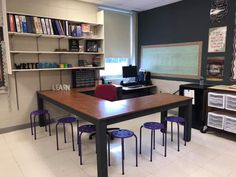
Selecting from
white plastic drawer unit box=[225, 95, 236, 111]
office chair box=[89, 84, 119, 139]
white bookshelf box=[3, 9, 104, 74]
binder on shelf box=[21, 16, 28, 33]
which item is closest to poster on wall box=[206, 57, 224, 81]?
white plastic drawer unit box=[225, 95, 236, 111]

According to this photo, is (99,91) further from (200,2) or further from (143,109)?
(200,2)

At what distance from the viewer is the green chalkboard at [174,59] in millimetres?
4270

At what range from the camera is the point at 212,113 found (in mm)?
3494

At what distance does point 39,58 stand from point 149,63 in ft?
9.60

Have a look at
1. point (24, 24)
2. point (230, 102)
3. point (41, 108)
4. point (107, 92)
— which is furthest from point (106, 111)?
point (24, 24)

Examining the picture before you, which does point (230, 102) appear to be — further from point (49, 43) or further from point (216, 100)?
point (49, 43)

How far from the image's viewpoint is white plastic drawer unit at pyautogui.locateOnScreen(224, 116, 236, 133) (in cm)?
317

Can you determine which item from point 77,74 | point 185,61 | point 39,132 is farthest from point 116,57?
point 39,132

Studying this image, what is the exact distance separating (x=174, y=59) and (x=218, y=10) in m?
1.40

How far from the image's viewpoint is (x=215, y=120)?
3447 millimetres

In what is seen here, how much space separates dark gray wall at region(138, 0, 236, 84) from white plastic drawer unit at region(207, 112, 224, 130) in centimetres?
79

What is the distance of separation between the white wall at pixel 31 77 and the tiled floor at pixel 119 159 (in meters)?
0.48

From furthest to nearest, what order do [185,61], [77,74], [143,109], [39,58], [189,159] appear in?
[185,61]
[77,74]
[39,58]
[189,159]
[143,109]

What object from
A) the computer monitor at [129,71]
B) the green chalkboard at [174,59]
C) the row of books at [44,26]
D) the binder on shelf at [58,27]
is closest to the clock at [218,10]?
the green chalkboard at [174,59]
